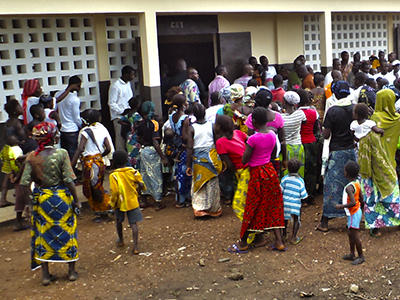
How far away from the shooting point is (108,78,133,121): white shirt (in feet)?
31.5

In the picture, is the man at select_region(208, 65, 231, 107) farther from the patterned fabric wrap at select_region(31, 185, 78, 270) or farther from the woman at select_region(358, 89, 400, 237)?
the patterned fabric wrap at select_region(31, 185, 78, 270)

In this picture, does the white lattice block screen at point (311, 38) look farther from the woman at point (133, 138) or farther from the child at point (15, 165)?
the child at point (15, 165)

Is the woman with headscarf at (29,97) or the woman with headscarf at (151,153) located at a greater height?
the woman with headscarf at (29,97)

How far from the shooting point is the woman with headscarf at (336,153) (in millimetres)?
6566

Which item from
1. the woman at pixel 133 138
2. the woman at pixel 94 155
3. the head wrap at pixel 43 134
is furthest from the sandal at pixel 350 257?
the woman at pixel 133 138

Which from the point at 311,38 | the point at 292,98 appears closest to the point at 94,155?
the point at 292,98

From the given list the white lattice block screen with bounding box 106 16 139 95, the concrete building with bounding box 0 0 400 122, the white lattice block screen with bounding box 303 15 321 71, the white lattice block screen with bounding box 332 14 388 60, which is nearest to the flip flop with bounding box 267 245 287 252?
the concrete building with bounding box 0 0 400 122

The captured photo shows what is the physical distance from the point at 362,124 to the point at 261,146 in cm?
129

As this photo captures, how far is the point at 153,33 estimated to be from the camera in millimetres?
9406

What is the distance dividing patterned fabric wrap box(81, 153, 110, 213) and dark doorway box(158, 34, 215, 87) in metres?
5.46

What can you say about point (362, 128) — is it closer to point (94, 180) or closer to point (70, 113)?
point (94, 180)

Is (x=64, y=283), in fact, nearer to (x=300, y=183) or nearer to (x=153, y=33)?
(x=300, y=183)

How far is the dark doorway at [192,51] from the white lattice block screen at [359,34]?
3.62 m

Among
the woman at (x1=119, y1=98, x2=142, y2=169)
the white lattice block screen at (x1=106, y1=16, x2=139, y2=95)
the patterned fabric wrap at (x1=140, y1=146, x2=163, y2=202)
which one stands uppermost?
the white lattice block screen at (x1=106, y1=16, x2=139, y2=95)
